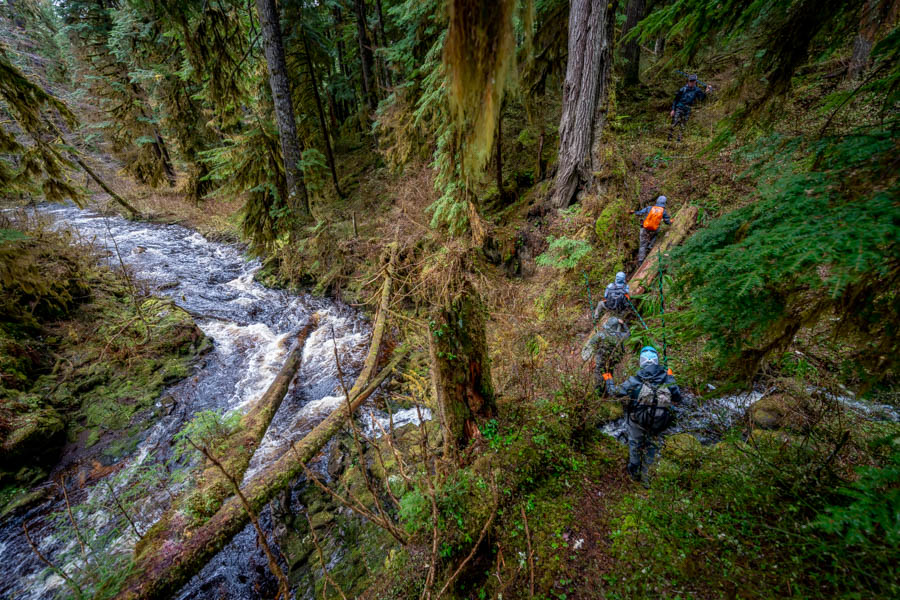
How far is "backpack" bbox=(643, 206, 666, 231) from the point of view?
641 cm

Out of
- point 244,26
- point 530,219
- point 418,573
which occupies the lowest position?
point 418,573

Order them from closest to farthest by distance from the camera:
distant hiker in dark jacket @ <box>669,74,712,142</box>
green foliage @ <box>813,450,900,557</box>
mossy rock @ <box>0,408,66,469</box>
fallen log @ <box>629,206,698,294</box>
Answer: green foliage @ <box>813,450,900,557</box>, mossy rock @ <box>0,408,66,469</box>, fallen log @ <box>629,206,698,294</box>, distant hiker in dark jacket @ <box>669,74,712,142</box>

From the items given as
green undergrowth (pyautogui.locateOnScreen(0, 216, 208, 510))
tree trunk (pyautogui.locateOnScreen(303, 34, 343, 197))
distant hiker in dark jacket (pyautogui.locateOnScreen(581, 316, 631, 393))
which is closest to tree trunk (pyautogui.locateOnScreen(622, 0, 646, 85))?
distant hiker in dark jacket (pyautogui.locateOnScreen(581, 316, 631, 393))

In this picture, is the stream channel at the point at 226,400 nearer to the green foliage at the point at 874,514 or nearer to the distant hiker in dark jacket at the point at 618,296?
the distant hiker in dark jacket at the point at 618,296

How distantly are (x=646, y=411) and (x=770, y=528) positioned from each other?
4.69ft

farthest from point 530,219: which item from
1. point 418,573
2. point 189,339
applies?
point 189,339

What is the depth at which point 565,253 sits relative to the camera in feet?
24.1

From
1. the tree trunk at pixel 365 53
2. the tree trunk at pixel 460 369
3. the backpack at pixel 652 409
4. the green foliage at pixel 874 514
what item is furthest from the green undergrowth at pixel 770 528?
the tree trunk at pixel 365 53

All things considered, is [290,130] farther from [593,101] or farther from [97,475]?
[97,475]

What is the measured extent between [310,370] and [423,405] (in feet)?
10.5

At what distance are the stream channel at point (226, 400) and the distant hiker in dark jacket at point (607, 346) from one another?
83 centimetres

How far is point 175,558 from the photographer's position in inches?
134

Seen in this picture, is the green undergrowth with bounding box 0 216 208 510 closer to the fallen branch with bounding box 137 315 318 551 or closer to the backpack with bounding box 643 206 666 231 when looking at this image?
the fallen branch with bounding box 137 315 318 551

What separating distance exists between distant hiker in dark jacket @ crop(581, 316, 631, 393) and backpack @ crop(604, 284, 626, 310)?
0.30 meters
